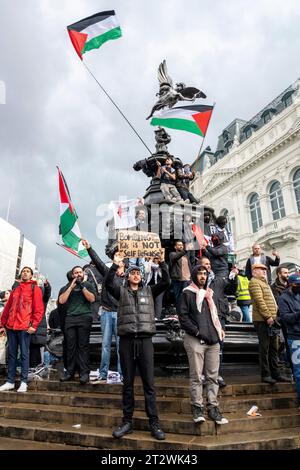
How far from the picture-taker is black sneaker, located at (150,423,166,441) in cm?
324

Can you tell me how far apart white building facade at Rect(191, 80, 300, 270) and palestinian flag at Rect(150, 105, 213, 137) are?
49.8 feet

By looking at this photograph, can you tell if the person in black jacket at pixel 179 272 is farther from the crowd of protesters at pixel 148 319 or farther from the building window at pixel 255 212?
the building window at pixel 255 212

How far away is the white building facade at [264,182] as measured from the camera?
26156 millimetres

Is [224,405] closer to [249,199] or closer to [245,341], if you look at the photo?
[245,341]

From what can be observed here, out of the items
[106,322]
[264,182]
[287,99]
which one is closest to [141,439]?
[106,322]

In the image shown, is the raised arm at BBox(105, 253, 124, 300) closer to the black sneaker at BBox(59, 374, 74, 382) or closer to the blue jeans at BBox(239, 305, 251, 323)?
the black sneaker at BBox(59, 374, 74, 382)

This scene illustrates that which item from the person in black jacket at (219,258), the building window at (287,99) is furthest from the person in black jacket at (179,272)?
the building window at (287,99)

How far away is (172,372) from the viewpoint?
560 cm

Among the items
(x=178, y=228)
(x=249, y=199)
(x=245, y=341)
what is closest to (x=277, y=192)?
(x=249, y=199)

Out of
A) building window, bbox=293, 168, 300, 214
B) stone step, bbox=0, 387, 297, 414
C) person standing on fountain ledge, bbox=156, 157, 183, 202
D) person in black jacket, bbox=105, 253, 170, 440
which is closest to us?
person in black jacket, bbox=105, 253, 170, 440

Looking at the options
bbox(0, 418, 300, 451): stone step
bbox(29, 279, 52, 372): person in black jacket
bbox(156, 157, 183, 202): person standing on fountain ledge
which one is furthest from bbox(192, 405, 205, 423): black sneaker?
bbox(156, 157, 183, 202): person standing on fountain ledge

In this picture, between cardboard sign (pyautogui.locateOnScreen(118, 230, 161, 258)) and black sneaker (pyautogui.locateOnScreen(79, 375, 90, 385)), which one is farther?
black sneaker (pyautogui.locateOnScreen(79, 375, 90, 385))

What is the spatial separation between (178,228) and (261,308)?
3.98 metres

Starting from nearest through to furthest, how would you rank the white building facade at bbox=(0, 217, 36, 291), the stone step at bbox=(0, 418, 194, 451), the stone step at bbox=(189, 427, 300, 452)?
the stone step at bbox=(189, 427, 300, 452) → the stone step at bbox=(0, 418, 194, 451) → the white building facade at bbox=(0, 217, 36, 291)
